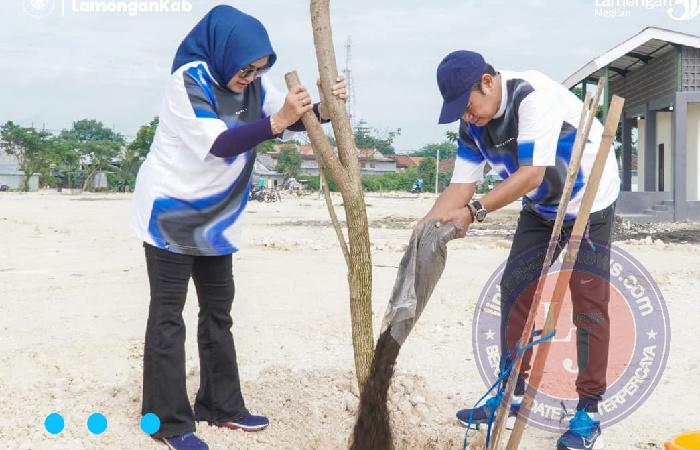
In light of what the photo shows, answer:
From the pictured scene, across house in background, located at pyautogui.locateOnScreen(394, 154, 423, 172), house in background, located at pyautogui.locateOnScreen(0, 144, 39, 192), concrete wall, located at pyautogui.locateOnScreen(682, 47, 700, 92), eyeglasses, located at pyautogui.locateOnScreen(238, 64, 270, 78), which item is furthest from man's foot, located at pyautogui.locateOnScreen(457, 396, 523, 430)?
house in background, located at pyautogui.locateOnScreen(394, 154, 423, 172)

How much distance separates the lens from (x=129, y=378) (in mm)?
4215

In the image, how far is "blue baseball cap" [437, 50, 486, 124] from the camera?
110 inches

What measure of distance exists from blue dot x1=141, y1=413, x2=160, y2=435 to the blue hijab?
53.3 inches

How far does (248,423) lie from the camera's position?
11.0ft

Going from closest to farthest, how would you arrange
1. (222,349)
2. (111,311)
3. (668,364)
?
(222,349) < (668,364) < (111,311)

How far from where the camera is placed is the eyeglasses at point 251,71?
2.85 metres

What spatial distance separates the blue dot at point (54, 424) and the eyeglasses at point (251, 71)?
165 centimetres

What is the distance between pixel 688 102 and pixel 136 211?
16.0m

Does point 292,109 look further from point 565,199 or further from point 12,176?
point 12,176

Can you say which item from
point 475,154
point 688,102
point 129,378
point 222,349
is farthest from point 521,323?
point 688,102

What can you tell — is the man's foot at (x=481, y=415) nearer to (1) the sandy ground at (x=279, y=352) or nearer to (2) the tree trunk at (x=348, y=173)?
(1) the sandy ground at (x=279, y=352)

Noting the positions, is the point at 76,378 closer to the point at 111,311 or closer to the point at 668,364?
the point at 111,311

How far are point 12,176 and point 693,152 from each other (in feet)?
177

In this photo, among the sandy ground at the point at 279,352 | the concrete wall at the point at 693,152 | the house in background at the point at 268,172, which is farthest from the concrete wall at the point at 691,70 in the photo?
the house in background at the point at 268,172
